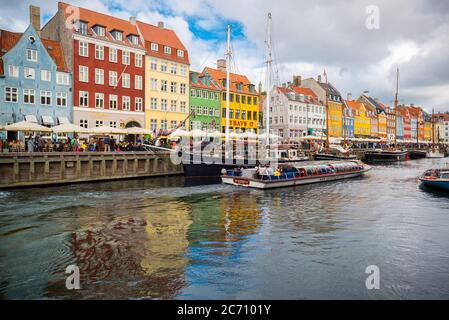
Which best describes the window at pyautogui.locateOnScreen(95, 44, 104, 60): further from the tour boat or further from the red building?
the tour boat

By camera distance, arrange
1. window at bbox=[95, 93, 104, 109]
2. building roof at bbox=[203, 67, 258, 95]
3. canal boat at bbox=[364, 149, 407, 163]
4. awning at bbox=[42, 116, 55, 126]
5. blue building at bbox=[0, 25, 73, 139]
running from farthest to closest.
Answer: canal boat at bbox=[364, 149, 407, 163]
building roof at bbox=[203, 67, 258, 95]
window at bbox=[95, 93, 104, 109]
awning at bbox=[42, 116, 55, 126]
blue building at bbox=[0, 25, 73, 139]

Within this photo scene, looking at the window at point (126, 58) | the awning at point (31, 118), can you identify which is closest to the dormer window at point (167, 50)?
the window at point (126, 58)

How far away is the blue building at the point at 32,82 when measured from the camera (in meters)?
40.2

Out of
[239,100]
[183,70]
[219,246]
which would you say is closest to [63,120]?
[183,70]

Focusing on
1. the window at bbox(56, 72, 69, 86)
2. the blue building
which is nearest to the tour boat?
the blue building

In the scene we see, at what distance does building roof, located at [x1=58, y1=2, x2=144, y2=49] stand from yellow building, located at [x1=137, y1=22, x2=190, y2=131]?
6.73 ft

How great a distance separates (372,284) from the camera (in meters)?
10.6

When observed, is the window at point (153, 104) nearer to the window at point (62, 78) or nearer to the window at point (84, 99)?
the window at point (84, 99)

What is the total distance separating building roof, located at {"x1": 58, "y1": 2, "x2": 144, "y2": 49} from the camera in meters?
46.8

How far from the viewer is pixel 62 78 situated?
44500 mm

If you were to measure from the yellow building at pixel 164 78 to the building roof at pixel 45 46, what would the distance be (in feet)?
37.6

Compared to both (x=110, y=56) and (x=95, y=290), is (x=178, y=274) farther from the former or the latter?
(x=110, y=56)

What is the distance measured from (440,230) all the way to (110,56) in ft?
141
